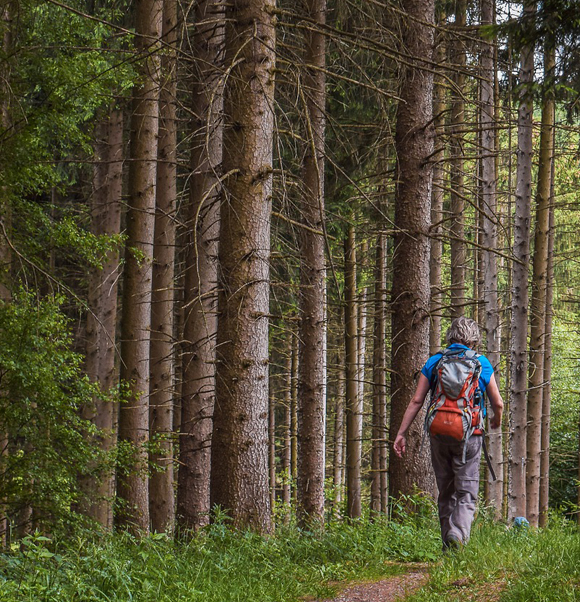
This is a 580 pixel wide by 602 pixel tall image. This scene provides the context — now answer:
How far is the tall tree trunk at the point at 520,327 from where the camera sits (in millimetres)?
9805

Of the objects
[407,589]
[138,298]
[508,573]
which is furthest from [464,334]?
[138,298]

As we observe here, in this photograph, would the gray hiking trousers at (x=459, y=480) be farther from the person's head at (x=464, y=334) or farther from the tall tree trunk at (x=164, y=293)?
the tall tree trunk at (x=164, y=293)

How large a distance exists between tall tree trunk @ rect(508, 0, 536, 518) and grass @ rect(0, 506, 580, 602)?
3281 mm

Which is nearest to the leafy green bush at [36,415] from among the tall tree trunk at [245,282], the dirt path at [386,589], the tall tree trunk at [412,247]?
the tall tree trunk at [245,282]

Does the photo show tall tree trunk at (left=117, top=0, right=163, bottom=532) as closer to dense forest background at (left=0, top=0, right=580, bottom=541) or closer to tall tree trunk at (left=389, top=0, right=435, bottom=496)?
dense forest background at (left=0, top=0, right=580, bottom=541)

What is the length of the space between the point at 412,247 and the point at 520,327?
2.28 metres

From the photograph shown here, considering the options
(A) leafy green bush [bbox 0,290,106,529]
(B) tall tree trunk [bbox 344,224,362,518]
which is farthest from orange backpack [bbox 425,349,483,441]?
(B) tall tree trunk [bbox 344,224,362,518]

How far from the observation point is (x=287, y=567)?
548 cm

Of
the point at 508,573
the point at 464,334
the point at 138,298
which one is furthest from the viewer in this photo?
the point at 138,298

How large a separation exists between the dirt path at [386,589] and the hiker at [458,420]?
601mm

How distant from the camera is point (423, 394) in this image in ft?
19.7

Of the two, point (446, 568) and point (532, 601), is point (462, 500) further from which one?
point (532, 601)

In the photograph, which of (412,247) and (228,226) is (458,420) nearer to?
(228,226)

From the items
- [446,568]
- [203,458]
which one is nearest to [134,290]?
[203,458]
